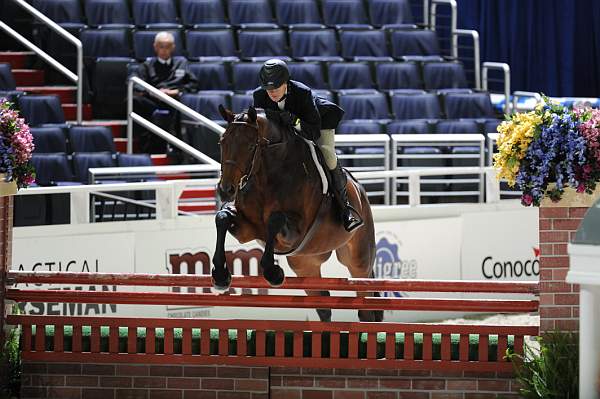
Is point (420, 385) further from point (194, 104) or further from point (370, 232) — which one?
point (194, 104)

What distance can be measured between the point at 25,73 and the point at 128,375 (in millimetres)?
6395

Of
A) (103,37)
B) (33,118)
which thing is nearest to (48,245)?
(33,118)

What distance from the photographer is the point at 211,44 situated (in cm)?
1295

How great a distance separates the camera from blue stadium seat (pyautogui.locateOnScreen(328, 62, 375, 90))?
12.9m

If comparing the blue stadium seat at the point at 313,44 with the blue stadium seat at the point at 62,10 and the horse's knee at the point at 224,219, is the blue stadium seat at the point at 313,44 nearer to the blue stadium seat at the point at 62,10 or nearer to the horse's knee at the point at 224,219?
the blue stadium seat at the point at 62,10

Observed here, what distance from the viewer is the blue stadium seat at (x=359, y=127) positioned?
11898mm

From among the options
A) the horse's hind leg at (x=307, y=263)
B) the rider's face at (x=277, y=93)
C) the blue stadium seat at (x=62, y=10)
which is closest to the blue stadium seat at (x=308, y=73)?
the blue stadium seat at (x=62, y=10)

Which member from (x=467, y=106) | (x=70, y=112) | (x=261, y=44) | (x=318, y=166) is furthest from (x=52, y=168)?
(x=467, y=106)

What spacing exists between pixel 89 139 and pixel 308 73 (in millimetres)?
2753

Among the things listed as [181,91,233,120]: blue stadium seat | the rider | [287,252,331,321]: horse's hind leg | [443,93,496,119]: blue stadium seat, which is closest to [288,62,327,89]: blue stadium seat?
[181,91,233,120]: blue stadium seat

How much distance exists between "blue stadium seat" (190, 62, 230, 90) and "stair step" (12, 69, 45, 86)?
5.19 ft

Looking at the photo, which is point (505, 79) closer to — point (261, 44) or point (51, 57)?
point (261, 44)

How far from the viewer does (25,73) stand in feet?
40.8

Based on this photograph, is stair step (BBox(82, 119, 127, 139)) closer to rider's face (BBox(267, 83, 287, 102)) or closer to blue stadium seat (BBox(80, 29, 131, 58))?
blue stadium seat (BBox(80, 29, 131, 58))
